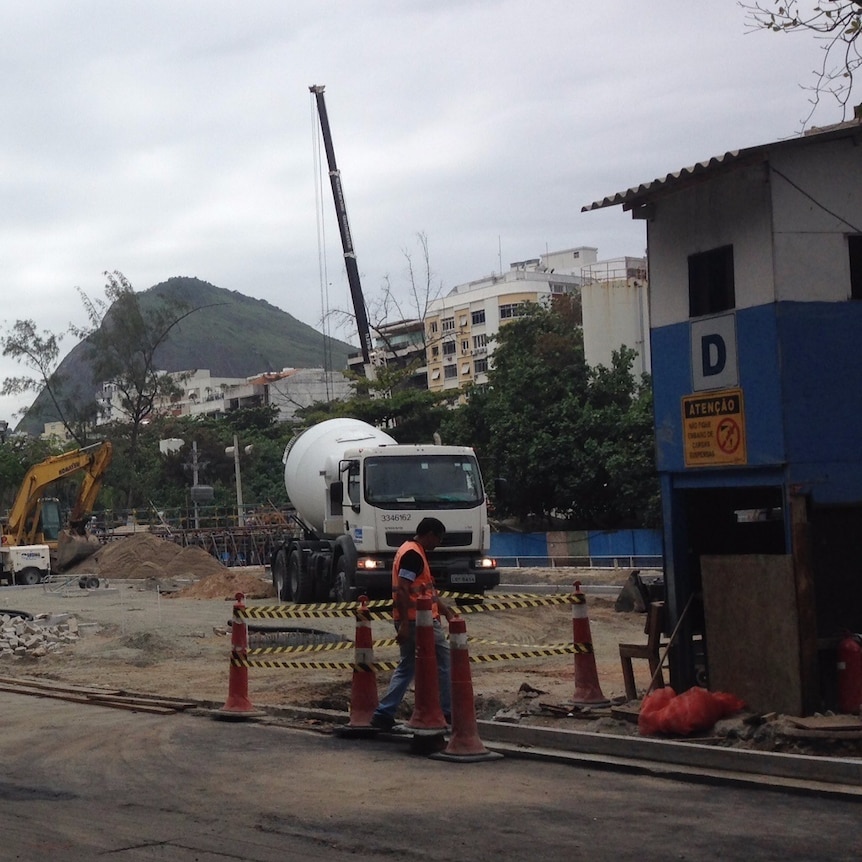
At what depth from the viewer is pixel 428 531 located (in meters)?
11.1

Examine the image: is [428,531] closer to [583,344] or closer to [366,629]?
[366,629]

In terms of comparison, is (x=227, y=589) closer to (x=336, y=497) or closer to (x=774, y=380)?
(x=336, y=497)

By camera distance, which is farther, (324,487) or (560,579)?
(560,579)

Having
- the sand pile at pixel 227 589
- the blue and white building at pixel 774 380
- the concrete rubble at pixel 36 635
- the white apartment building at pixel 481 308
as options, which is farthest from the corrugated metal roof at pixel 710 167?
the white apartment building at pixel 481 308

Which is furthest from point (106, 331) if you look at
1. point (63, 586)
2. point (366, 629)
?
point (366, 629)

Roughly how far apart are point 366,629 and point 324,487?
17.6 metres

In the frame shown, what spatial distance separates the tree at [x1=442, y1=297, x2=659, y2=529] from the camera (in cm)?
4678

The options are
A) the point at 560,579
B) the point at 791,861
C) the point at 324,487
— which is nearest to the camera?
the point at 791,861

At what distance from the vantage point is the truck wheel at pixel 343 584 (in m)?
25.9

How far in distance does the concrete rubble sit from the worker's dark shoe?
405 inches

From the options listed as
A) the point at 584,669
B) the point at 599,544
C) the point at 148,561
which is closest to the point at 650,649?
the point at 584,669

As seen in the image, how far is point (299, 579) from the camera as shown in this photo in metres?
29.3

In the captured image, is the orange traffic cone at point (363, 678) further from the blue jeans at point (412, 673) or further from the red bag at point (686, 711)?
the red bag at point (686, 711)

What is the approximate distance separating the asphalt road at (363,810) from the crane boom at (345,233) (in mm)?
60124
